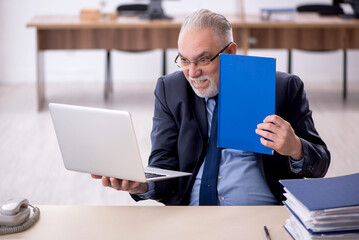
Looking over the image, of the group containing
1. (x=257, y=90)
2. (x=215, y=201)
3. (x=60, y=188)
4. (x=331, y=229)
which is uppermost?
(x=257, y=90)

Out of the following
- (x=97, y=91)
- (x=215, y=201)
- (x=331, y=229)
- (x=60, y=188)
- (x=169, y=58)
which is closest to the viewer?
(x=331, y=229)

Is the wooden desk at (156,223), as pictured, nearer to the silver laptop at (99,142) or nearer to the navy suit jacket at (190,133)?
the silver laptop at (99,142)

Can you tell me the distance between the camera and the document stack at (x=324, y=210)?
1427 millimetres

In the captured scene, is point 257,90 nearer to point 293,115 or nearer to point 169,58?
point 293,115

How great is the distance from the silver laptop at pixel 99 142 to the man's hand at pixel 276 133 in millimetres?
298

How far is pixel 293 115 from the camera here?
201cm

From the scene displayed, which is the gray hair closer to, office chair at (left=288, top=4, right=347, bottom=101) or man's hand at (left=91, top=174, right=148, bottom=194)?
man's hand at (left=91, top=174, right=148, bottom=194)

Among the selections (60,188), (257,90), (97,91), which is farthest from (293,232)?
(97,91)

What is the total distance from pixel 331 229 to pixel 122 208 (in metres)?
0.61

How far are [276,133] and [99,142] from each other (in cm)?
48

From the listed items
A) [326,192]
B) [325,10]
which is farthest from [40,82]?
[326,192]

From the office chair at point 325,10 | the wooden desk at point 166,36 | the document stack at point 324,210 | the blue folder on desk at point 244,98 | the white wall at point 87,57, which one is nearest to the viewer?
the document stack at point 324,210

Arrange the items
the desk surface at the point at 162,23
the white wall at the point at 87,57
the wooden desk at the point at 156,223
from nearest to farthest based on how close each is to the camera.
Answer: the wooden desk at the point at 156,223 → the desk surface at the point at 162,23 → the white wall at the point at 87,57

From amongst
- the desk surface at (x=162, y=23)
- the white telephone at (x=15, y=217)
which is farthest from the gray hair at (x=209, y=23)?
the desk surface at (x=162, y=23)
